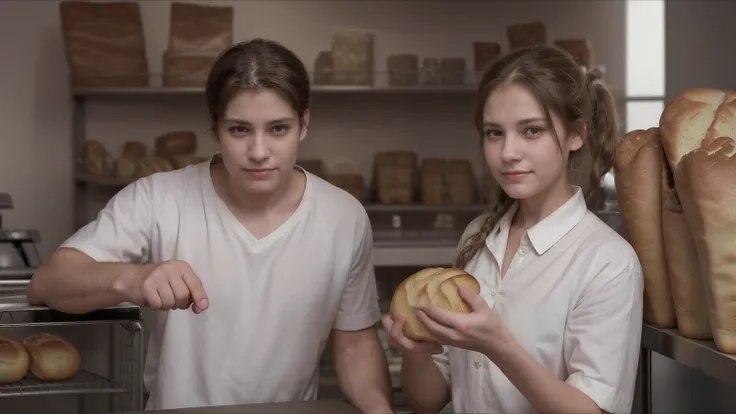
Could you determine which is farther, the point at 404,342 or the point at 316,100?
the point at 316,100

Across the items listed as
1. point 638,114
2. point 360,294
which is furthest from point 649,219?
point 638,114

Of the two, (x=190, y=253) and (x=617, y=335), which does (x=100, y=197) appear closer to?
(x=190, y=253)

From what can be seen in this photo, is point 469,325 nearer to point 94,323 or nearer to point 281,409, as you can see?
point 281,409

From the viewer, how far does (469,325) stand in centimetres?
95

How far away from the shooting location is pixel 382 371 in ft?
4.60

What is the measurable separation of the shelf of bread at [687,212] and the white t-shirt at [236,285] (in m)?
0.46

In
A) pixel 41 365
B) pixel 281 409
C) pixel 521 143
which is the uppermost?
pixel 521 143

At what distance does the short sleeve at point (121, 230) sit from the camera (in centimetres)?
135

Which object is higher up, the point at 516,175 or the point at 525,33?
the point at 525,33

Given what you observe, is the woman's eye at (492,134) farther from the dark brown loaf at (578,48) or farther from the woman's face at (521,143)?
the dark brown loaf at (578,48)

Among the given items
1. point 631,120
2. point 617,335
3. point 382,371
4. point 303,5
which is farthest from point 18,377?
point 631,120

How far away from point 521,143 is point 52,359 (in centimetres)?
122

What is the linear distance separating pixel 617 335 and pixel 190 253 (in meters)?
0.67

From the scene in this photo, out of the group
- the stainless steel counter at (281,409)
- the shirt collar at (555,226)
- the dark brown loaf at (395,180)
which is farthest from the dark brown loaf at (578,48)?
the stainless steel counter at (281,409)
